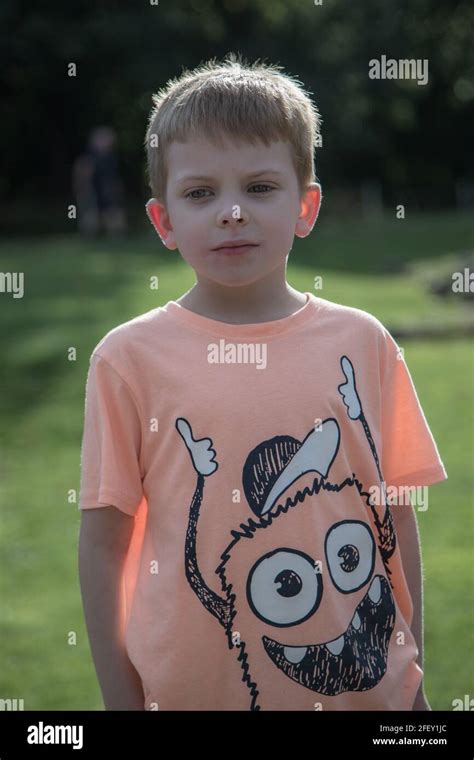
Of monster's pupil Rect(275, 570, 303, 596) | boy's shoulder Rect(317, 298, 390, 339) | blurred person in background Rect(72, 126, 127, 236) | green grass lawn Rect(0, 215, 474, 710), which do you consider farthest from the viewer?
blurred person in background Rect(72, 126, 127, 236)

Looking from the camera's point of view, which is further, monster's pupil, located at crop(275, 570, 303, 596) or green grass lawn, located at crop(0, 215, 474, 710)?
green grass lawn, located at crop(0, 215, 474, 710)

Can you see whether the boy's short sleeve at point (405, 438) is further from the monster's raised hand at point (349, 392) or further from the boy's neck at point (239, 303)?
the boy's neck at point (239, 303)

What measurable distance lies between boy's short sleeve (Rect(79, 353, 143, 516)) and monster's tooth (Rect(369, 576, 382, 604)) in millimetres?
405

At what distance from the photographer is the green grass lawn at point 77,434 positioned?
4.35 meters

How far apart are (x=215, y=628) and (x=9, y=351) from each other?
28.6 feet

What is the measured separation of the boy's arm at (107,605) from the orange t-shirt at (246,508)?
0.03 meters

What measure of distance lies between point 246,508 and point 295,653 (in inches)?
9.4

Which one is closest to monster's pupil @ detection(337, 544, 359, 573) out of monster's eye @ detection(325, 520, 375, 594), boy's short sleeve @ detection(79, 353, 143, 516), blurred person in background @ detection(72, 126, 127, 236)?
monster's eye @ detection(325, 520, 375, 594)

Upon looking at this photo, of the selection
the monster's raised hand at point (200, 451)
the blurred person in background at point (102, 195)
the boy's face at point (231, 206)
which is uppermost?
the blurred person in background at point (102, 195)

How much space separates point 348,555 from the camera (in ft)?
6.32

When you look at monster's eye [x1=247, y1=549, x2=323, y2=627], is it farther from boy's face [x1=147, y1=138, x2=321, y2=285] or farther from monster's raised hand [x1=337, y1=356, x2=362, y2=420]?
boy's face [x1=147, y1=138, x2=321, y2=285]

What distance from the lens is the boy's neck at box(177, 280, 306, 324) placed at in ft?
6.51

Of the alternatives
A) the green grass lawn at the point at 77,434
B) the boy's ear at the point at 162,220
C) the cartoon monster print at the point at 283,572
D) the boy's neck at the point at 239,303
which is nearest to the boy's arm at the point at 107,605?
the cartoon monster print at the point at 283,572

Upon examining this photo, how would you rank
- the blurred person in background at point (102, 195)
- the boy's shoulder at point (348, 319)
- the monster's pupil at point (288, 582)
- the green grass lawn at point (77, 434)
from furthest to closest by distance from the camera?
the blurred person in background at point (102, 195)
the green grass lawn at point (77, 434)
the boy's shoulder at point (348, 319)
the monster's pupil at point (288, 582)
